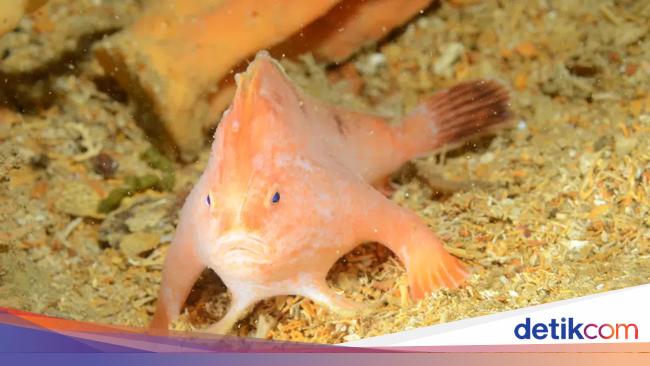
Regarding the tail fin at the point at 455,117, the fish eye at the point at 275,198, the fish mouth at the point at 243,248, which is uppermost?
the tail fin at the point at 455,117

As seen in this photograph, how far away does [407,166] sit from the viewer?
205 centimetres

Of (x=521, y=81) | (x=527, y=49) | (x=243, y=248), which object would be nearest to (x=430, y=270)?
(x=243, y=248)

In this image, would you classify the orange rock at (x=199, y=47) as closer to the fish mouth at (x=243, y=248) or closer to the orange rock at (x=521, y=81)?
the fish mouth at (x=243, y=248)

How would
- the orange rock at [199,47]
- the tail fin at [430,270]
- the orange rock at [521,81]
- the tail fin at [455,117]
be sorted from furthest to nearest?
the orange rock at [521,81] < the tail fin at [455,117] < the orange rock at [199,47] < the tail fin at [430,270]

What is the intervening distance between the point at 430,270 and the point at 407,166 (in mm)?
393

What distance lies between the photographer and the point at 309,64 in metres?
1.94

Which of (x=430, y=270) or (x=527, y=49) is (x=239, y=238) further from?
(x=527, y=49)

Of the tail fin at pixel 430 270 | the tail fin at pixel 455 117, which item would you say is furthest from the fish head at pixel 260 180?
the tail fin at pixel 455 117

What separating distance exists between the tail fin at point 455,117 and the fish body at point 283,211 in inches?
7.2

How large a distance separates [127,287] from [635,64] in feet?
5.77

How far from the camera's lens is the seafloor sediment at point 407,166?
181cm

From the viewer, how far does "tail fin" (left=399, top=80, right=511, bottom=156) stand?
6.79 feet

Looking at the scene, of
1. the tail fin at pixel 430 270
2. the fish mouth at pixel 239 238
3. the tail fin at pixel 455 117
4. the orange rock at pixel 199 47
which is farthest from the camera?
the tail fin at pixel 455 117

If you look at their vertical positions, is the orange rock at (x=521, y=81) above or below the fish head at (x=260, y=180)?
above
